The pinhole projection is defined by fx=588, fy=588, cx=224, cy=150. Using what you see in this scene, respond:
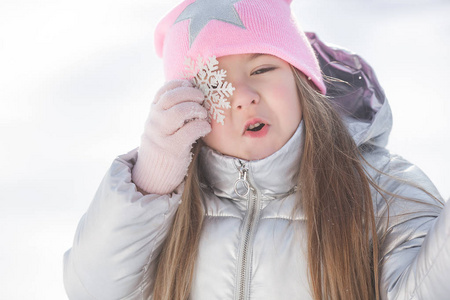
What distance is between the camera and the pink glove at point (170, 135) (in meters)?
1.30

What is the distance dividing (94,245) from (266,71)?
57cm

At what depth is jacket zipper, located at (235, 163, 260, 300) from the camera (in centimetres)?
127

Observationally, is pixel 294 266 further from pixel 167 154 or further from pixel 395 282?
pixel 167 154

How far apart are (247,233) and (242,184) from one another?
0.42 ft

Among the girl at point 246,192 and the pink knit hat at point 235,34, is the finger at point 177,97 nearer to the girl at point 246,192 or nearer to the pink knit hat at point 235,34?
the girl at point 246,192

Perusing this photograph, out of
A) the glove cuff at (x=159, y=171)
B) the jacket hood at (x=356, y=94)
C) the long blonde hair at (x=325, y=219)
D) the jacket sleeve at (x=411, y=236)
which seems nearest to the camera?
the jacket sleeve at (x=411, y=236)

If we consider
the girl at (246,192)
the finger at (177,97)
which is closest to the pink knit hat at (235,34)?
the girl at (246,192)

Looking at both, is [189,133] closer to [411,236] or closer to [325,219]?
[325,219]

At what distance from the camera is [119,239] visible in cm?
132

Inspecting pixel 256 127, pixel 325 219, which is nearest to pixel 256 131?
pixel 256 127

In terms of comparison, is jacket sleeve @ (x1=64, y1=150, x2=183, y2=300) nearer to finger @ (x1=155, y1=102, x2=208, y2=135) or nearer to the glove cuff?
the glove cuff

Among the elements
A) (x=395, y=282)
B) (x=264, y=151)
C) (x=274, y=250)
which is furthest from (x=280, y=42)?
(x=395, y=282)

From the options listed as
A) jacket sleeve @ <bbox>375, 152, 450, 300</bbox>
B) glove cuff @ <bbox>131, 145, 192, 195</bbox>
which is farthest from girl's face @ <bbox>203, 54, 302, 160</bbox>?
jacket sleeve @ <bbox>375, 152, 450, 300</bbox>

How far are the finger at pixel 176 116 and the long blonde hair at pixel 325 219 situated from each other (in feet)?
0.48
